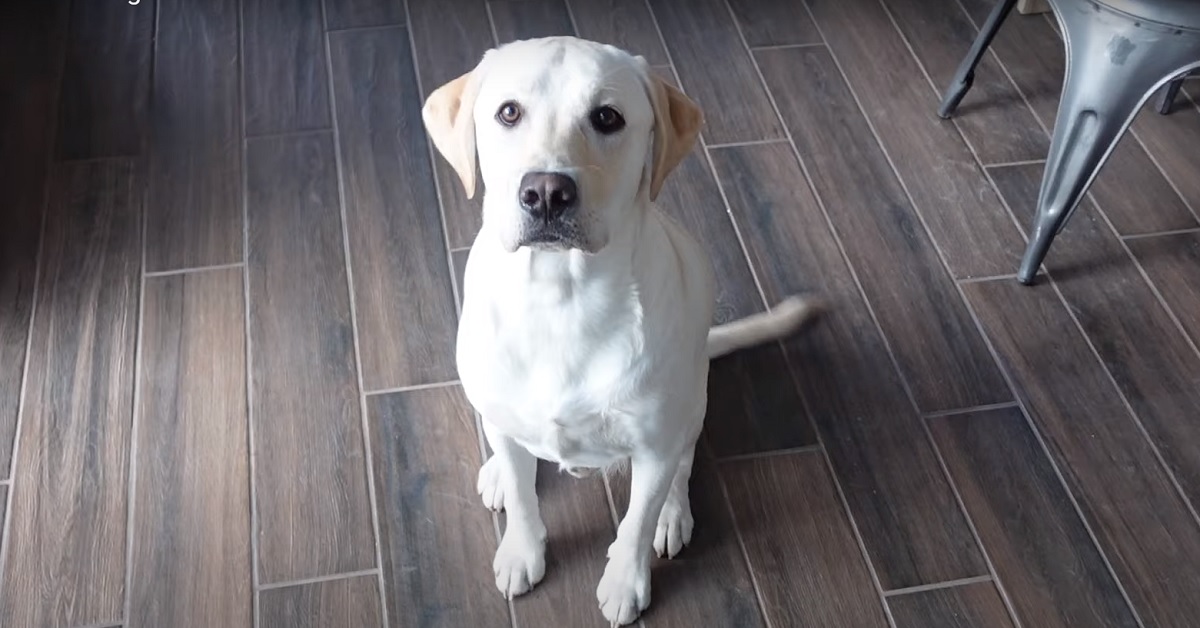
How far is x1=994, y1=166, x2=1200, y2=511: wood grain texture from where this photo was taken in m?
1.97

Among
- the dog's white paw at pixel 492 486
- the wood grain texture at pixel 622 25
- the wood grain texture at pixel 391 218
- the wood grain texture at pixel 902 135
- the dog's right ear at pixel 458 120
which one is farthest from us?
the wood grain texture at pixel 622 25

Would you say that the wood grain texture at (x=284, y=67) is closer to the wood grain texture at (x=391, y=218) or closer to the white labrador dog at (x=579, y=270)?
the wood grain texture at (x=391, y=218)

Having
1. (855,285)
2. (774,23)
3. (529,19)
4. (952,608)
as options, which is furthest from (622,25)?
(952,608)

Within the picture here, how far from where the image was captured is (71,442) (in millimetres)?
1861

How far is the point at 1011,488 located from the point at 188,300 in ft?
4.80

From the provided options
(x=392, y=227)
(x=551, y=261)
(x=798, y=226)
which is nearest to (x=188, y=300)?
(x=392, y=227)

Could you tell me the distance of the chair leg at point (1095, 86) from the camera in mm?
1878

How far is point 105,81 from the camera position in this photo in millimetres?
2484

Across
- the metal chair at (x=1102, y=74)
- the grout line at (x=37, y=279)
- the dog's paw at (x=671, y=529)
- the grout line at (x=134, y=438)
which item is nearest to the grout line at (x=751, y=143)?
the metal chair at (x=1102, y=74)

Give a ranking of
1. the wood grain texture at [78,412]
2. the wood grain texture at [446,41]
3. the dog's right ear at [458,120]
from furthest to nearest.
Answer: the wood grain texture at [446,41] < the wood grain texture at [78,412] < the dog's right ear at [458,120]

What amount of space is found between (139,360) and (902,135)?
5.25 feet

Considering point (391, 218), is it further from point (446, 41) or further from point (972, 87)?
point (972, 87)

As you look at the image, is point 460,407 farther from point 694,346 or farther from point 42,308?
Answer: point 42,308

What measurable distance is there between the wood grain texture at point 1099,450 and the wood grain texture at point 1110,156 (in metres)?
0.31
